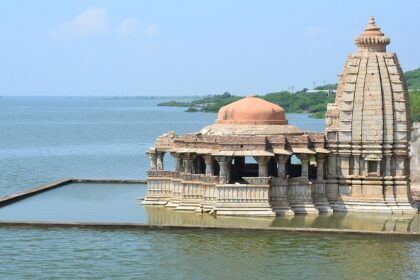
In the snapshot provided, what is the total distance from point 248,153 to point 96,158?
42338mm

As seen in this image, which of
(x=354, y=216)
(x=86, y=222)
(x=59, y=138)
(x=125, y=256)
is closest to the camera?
(x=125, y=256)

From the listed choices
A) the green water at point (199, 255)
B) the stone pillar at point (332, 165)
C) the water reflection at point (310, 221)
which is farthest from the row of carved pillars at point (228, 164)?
the green water at point (199, 255)

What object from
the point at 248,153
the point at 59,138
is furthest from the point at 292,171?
the point at 59,138

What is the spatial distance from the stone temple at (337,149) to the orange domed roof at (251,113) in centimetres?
3

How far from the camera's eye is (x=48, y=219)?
114 ft

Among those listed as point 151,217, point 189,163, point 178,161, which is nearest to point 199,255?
point 151,217

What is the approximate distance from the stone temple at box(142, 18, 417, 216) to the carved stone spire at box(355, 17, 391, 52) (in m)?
0.34

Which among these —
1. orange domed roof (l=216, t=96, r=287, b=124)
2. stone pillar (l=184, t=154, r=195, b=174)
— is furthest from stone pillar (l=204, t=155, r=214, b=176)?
orange domed roof (l=216, t=96, r=287, b=124)

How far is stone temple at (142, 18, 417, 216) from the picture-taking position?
35.9 m

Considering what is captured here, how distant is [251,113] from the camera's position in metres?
36.9

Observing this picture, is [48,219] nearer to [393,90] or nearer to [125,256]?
[125,256]

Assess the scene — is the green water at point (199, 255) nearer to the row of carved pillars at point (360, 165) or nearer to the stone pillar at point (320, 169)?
the stone pillar at point (320, 169)

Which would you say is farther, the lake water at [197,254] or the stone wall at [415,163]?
the stone wall at [415,163]

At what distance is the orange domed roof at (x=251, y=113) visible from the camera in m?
36.9
